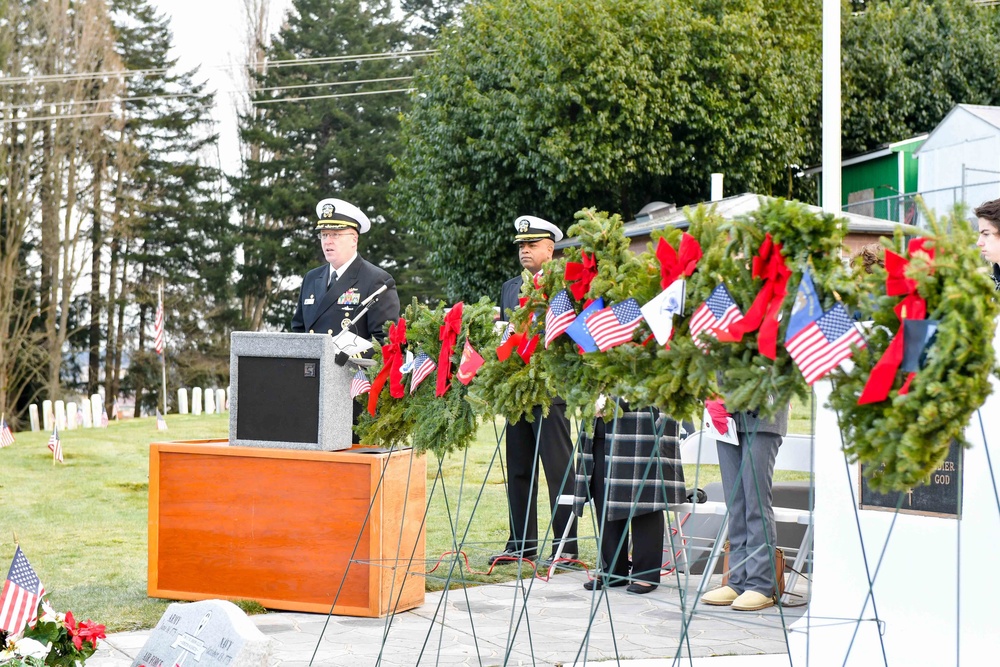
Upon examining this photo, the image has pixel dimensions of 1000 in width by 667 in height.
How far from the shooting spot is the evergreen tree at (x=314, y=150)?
3462cm

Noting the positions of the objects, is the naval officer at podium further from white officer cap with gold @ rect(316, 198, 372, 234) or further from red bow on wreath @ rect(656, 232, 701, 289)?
red bow on wreath @ rect(656, 232, 701, 289)

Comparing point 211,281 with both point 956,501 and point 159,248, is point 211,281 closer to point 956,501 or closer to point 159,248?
point 159,248

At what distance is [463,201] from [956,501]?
68.0 feet

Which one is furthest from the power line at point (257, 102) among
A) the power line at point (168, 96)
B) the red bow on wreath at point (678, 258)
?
the red bow on wreath at point (678, 258)

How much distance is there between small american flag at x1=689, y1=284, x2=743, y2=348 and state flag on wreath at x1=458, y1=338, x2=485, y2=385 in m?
1.14

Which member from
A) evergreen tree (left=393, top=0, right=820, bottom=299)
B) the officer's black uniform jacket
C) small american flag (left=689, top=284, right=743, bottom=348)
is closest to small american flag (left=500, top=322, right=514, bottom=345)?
small american flag (left=689, top=284, right=743, bottom=348)

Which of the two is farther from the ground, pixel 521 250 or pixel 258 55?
pixel 258 55

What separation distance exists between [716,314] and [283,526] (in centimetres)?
328

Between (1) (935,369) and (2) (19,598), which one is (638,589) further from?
(1) (935,369)

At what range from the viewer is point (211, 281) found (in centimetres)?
3438

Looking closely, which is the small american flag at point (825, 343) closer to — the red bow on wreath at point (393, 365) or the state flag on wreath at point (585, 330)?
the state flag on wreath at point (585, 330)

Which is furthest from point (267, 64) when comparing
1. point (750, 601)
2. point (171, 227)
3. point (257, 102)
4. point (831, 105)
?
point (750, 601)

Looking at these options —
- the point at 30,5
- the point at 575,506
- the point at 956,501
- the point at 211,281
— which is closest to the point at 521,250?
the point at 575,506

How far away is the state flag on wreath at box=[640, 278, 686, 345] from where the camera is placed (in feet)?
8.86
